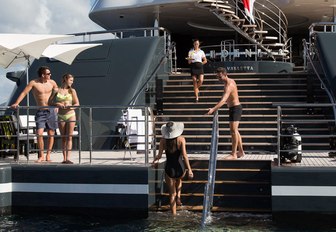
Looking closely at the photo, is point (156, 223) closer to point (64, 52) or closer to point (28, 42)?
point (28, 42)

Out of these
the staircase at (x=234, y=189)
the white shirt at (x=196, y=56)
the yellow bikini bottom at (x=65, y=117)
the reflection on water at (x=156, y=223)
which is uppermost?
the white shirt at (x=196, y=56)

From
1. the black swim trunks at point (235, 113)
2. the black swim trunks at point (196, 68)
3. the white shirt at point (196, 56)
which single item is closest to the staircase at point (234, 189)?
the black swim trunks at point (235, 113)

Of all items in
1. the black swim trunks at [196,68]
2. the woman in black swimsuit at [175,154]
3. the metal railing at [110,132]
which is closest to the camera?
the woman in black swimsuit at [175,154]

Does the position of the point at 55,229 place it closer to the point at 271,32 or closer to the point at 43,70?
the point at 43,70

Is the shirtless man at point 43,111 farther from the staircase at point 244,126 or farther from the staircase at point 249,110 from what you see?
the staircase at point 249,110

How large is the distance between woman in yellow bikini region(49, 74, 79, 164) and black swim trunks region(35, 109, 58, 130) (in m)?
0.13

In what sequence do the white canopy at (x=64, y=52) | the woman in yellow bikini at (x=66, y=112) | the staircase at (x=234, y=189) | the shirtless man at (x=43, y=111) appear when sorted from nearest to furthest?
1. the staircase at (x=234, y=189)
2. the woman in yellow bikini at (x=66, y=112)
3. the shirtless man at (x=43, y=111)
4. the white canopy at (x=64, y=52)

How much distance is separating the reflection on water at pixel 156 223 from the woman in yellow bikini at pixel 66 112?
1183mm

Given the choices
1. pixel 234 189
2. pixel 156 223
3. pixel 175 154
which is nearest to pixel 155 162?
pixel 175 154

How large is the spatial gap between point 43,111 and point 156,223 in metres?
3.09

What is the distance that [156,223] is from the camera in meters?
9.77

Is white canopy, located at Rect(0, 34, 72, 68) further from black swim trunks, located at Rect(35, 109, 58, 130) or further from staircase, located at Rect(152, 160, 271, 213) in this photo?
staircase, located at Rect(152, 160, 271, 213)

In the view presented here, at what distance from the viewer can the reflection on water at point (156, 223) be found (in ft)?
30.8

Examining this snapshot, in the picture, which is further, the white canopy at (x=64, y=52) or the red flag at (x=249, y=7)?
the red flag at (x=249, y=7)
